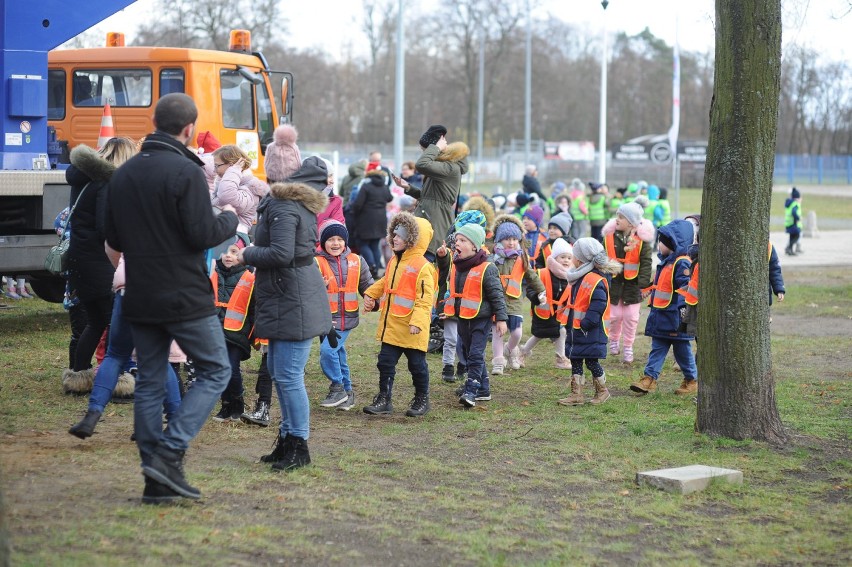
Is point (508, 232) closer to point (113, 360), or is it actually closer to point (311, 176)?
point (311, 176)

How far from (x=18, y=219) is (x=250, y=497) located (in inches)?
259

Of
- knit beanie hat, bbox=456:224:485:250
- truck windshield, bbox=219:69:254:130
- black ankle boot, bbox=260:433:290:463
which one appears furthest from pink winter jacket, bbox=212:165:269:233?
truck windshield, bbox=219:69:254:130

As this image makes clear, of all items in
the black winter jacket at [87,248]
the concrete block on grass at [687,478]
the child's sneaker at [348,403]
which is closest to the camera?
the concrete block on grass at [687,478]

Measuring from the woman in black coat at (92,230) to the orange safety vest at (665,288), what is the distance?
15.0 feet

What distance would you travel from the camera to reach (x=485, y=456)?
7.00 meters

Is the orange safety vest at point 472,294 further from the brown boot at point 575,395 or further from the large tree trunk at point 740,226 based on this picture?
the large tree trunk at point 740,226

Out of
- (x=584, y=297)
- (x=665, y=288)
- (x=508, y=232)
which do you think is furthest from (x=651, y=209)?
(x=584, y=297)

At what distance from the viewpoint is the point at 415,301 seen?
316 inches

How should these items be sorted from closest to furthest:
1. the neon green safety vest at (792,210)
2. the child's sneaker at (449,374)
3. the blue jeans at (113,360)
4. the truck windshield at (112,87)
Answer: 1. the blue jeans at (113,360)
2. the child's sneaker at (449,374)
3. the truck windshield at (112,87)
4. the neon green safety vest at (792,210)

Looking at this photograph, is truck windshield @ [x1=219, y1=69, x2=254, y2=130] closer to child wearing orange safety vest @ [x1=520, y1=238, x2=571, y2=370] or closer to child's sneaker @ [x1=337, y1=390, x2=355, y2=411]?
child wearing orange safety vest @ [x1=520, y1=238, x2=571, y2=370]

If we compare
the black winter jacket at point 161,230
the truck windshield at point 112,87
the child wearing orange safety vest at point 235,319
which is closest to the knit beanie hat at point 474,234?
the child wearing orange safety vest at point 235,319

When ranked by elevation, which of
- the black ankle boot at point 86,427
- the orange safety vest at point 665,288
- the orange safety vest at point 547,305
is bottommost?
the black ankle boot at point 86,427

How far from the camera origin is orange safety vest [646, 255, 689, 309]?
929 centimetres

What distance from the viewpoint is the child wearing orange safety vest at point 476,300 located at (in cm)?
877
